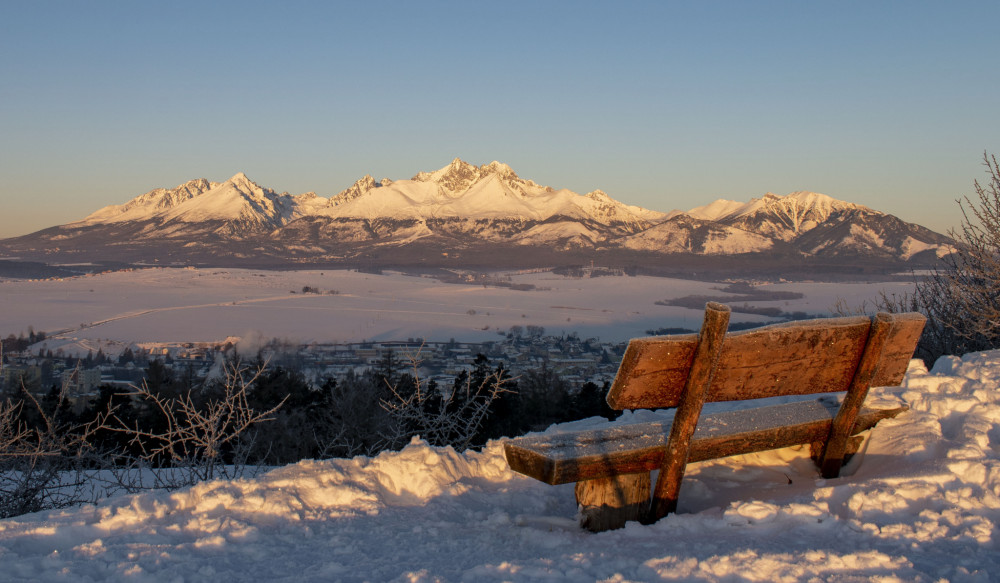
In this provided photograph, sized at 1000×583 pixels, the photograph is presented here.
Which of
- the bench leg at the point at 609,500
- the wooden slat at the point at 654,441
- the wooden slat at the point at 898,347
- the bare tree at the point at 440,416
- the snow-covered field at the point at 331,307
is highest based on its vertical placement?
the wooden slat at the point at 898,347

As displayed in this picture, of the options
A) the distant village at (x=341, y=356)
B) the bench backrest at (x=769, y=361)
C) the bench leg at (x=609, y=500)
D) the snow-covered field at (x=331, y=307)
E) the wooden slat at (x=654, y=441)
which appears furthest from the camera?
the snow-covered field at (x=331, y=307)

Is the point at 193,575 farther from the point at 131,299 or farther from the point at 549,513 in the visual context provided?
the point at 131,299

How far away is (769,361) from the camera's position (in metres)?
4.36

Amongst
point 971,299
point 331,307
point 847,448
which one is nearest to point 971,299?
point 971,299

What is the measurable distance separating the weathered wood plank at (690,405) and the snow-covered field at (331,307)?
4556cm

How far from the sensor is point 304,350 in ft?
206

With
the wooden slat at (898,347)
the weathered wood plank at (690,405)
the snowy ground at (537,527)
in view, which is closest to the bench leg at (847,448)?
the snowy ground at (537,527)

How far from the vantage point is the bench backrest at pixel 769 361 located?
3979mm

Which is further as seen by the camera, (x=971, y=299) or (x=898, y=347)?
(x=971, y=299)

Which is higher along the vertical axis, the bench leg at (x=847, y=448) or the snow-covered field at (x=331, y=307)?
the bench leg at (x=847, y=448)

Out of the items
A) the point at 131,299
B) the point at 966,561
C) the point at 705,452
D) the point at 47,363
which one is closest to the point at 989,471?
the point at 966,561

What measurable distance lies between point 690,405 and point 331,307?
101285 mm

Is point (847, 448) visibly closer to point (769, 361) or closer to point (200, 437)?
point (769, 361)

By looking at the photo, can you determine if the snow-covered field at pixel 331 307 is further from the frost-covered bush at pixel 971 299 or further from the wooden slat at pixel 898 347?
the wooden slat at pixel 898 347
